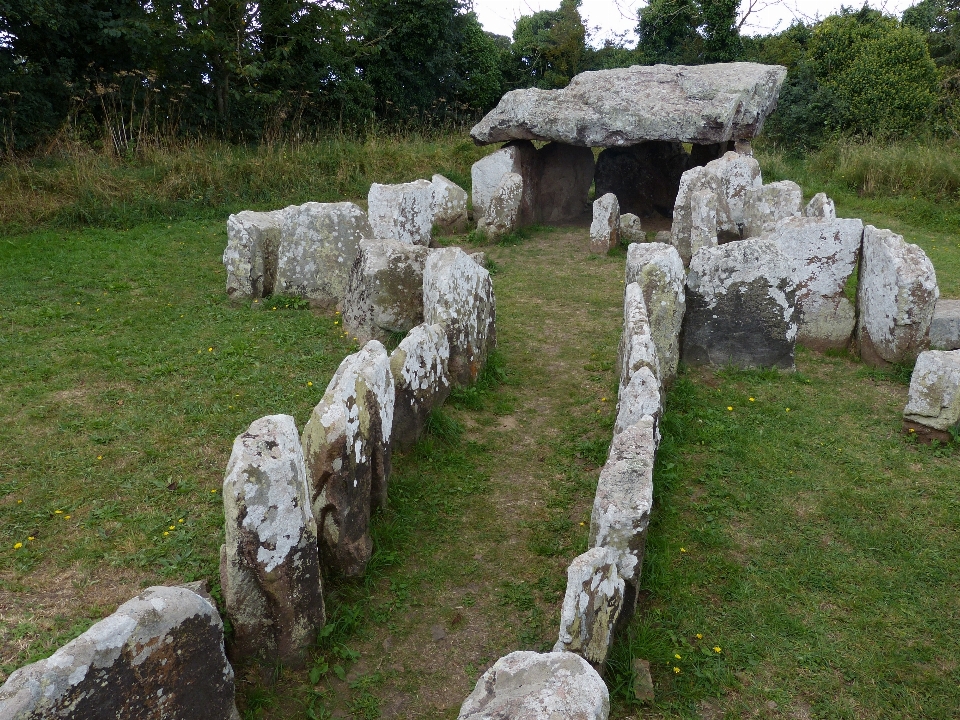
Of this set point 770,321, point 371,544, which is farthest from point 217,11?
point 371,544

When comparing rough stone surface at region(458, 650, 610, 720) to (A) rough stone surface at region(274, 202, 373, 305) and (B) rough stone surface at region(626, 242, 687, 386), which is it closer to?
(B) rough stone surface at region(626, 242, 687, 386)

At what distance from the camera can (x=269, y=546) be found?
3.67 m

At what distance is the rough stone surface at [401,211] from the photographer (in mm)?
11016

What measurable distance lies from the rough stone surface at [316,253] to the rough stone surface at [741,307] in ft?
12.9

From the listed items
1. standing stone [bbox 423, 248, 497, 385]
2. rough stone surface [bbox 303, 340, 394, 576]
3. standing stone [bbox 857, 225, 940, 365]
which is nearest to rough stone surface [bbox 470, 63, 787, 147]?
standing stone [bbox 857, 225, 940, 365]

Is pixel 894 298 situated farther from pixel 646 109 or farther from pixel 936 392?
pixel 646 109

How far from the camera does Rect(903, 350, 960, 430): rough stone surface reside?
6199 millimetres

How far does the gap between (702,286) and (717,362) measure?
0.75 meters

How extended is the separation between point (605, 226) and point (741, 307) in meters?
5.11

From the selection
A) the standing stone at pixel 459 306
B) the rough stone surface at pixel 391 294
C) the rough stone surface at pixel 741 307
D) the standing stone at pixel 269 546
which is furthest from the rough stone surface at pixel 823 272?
the standing stone at pixel 269 546

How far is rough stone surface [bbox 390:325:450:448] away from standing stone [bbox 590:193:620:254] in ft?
20.9

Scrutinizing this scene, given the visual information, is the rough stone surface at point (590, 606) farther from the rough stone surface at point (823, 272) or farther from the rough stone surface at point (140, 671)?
the rough stone surface at point (823, 272)

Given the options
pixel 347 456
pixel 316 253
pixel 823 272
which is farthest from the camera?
pixel 316 253

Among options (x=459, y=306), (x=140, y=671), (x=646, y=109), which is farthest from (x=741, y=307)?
(x=646, y=109)
